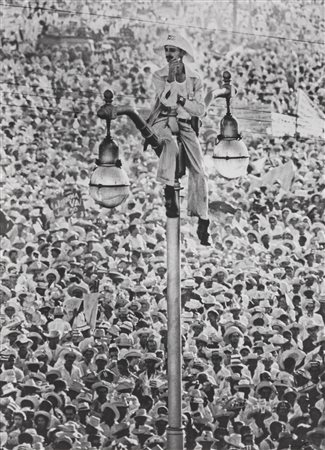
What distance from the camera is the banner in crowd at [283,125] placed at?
20.8 metres

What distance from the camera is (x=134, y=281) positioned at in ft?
45.9

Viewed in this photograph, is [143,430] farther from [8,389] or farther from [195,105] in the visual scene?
[195,105]

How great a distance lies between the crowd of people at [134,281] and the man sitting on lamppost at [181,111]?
4194mm

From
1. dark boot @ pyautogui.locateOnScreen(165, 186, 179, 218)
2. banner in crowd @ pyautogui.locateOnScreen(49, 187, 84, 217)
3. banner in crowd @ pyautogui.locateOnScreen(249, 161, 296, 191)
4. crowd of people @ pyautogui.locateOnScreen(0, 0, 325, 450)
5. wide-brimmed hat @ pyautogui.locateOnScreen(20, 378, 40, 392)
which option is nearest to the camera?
dark boot @ pyautogui.locateOnScreen(165, 186, 179, 218)

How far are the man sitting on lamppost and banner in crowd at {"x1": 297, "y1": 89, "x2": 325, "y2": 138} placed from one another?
1345cm

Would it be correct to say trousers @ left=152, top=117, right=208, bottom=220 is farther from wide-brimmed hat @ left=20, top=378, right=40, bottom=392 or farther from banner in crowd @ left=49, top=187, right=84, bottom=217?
banner in crowd @ left=49, top=187, right=84, bottom=217

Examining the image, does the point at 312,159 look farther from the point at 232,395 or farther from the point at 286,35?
the point at 232,395

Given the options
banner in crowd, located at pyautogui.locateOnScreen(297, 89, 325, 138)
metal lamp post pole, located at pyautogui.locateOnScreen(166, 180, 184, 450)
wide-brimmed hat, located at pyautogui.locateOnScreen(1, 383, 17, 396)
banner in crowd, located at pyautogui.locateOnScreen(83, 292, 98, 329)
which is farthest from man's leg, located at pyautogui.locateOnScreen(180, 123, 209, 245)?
banner in crowd, located at pyautogui.locateOnScreen(297, 89, 325, 138)

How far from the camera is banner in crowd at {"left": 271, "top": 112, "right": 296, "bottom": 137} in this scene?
2081 cm

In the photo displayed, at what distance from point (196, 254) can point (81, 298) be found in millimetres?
1948

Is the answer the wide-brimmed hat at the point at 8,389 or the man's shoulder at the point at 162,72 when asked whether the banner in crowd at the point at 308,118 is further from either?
the man's shoulder at the point at 162,72

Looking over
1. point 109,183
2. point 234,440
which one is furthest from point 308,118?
point 109,183

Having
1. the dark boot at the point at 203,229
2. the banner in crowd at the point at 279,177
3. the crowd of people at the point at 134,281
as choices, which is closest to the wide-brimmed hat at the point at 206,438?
the crowd of people at the point at 134,281

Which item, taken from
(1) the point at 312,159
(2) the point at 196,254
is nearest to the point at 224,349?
(2) the point at 196,254
